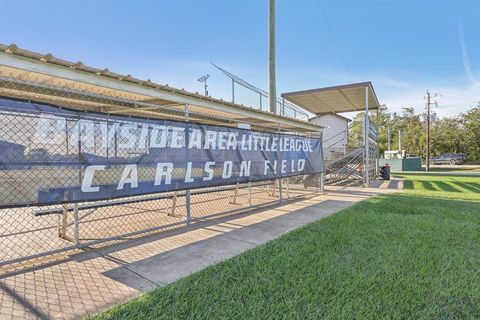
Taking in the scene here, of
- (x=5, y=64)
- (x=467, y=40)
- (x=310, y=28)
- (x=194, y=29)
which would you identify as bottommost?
(x=5, y=64)

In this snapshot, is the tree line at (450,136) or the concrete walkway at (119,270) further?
the tree line at (450,136)

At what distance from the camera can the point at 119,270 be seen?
3.69 m

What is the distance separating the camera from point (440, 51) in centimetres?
2623

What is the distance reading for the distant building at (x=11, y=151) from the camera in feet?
10.7

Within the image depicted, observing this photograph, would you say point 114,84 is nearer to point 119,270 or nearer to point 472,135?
point 119,270

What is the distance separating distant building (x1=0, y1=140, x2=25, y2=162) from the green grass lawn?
6.57 ft

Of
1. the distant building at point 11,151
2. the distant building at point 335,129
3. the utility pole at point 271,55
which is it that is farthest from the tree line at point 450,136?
the distant building at point 11,151

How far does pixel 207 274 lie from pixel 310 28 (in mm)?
18300

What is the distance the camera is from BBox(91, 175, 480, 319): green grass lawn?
2711 mm

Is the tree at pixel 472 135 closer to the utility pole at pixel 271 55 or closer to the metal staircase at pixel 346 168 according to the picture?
the metal staircase at pixel 346 168

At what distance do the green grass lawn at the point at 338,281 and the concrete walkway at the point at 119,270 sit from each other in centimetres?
30

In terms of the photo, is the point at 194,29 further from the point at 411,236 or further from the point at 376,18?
the point at 411,236

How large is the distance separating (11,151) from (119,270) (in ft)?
5.95

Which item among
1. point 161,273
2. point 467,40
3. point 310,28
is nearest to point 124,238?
point 161,273
